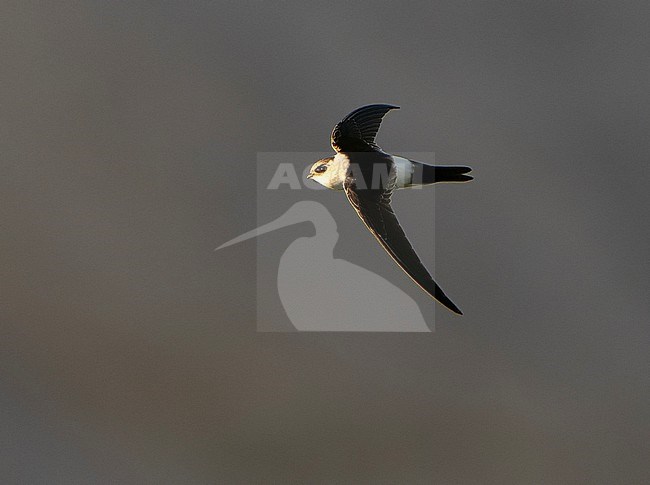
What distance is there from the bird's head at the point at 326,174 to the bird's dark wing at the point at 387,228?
0.18 feet

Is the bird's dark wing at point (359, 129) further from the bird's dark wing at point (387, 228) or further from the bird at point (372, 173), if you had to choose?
the bird's dark wing at point (387, 228)

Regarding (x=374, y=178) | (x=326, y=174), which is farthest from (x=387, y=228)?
(x=326, y=174)

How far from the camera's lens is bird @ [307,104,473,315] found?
61.4 inches

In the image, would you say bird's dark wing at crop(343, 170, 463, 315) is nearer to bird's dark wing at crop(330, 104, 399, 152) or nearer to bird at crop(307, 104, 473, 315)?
bird at crop(307, 104, 473, 315)

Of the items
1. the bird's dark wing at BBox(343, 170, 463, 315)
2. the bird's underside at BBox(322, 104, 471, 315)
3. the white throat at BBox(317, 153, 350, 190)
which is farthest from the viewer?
the white throat at BBox(317, 153, 350, 190)

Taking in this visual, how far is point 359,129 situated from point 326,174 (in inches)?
6.4

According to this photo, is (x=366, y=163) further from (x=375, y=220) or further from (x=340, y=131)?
(x=375, y=220)

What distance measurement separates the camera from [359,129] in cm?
181

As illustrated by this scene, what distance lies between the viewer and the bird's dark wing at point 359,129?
5.87ft

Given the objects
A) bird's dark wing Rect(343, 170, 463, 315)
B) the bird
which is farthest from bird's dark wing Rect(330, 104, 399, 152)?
bird's dark wing Rect(343, 170, 463, 315)

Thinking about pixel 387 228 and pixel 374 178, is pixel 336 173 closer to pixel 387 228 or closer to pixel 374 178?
pixel 374 178

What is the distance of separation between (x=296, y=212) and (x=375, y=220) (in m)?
0.88

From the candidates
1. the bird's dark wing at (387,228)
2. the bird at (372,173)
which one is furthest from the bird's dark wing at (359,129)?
the bird's dark wing at (387,228)

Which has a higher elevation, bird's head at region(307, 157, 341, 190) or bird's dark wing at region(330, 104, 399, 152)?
bird's dark wing at region(330, 104, 399, 152)
